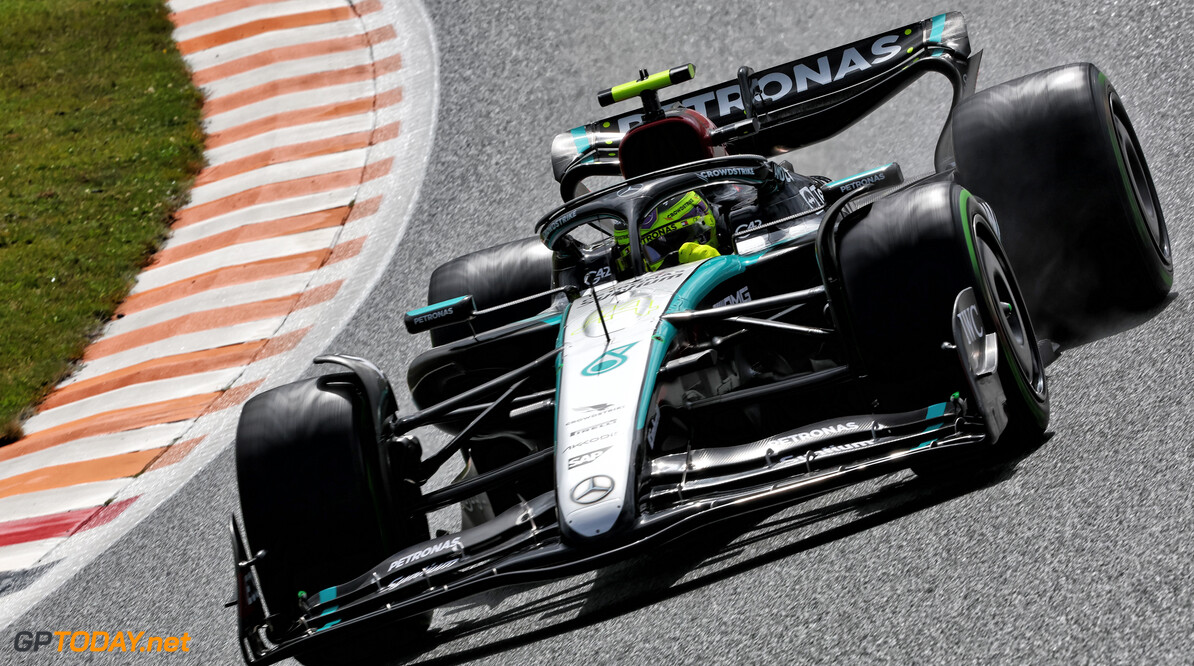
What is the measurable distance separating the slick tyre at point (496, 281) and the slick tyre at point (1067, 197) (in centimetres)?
247

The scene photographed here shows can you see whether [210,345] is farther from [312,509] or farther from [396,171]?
[312,509]

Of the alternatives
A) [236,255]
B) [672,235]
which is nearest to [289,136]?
[236,255]

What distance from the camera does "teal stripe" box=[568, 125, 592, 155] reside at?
25.6 feet

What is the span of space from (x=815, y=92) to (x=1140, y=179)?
7.44ft

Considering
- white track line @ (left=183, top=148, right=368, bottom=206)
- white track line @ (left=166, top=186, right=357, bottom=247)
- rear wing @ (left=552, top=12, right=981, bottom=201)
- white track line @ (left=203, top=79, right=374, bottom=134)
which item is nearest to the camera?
rear wing @ (left=552, top=12, right=981, bottom=201)

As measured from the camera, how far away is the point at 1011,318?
14.8 ft

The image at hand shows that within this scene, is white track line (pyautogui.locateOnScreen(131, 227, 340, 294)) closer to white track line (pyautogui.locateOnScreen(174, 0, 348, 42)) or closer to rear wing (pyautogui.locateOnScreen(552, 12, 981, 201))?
rear wing (pyautogui.locateOnScreen(552, 12, 981, 201))

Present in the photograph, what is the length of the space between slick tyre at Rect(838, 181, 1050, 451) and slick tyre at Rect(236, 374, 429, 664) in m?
1.92

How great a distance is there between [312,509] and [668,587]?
1372 millimetres

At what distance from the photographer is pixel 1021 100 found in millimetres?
5461

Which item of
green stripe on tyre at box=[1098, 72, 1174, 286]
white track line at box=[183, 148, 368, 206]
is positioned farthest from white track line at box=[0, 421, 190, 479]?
green stripe on tyre at box=[1098, 72, 1174, 286]

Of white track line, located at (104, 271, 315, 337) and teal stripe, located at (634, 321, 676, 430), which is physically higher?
teal stripe, located at (634, 321, 676, 430)

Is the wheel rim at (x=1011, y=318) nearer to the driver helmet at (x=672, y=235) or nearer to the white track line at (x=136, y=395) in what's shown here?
the driver helmet at (x=672, y=235)

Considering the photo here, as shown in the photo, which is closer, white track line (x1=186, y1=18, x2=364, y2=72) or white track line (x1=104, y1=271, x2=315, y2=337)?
white track line (x1=104, y1=271, x2=315, y2=337)
